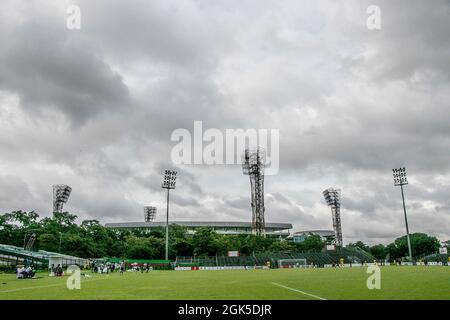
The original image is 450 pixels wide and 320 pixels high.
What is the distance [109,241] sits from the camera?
10869cm

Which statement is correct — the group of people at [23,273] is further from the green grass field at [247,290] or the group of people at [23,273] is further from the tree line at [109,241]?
the tree line at [109,241]

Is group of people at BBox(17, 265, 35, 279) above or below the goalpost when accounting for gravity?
above

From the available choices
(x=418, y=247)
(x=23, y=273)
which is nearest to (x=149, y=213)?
(x=418, y=247)

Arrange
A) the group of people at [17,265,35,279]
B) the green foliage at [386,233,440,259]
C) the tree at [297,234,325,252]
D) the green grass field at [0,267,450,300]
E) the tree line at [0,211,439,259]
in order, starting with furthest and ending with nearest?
the green foliage at [386,233,440,259]
the tree at [297,234,325,252]
the tree line at [0,211,439,259]
the group of people at [17,265,35,279]
the green grass field at [0,267,450,300]

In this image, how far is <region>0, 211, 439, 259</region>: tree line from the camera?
93000 mm

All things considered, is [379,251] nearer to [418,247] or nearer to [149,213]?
[418,247]

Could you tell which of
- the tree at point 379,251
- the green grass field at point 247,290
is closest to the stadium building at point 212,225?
the tree at point 379,251

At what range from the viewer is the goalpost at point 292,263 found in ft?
308

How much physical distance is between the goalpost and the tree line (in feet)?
59.7

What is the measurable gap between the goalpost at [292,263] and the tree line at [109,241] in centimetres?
1818

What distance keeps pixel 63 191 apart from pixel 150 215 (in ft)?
226

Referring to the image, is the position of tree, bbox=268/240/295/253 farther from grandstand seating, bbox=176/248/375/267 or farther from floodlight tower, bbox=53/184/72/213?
floodlight tower, bbox=53/184/72/213

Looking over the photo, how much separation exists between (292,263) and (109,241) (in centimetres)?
5000

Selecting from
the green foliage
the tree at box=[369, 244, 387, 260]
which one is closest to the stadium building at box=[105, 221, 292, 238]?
the tree at box=[369, 244, 387, 260]
